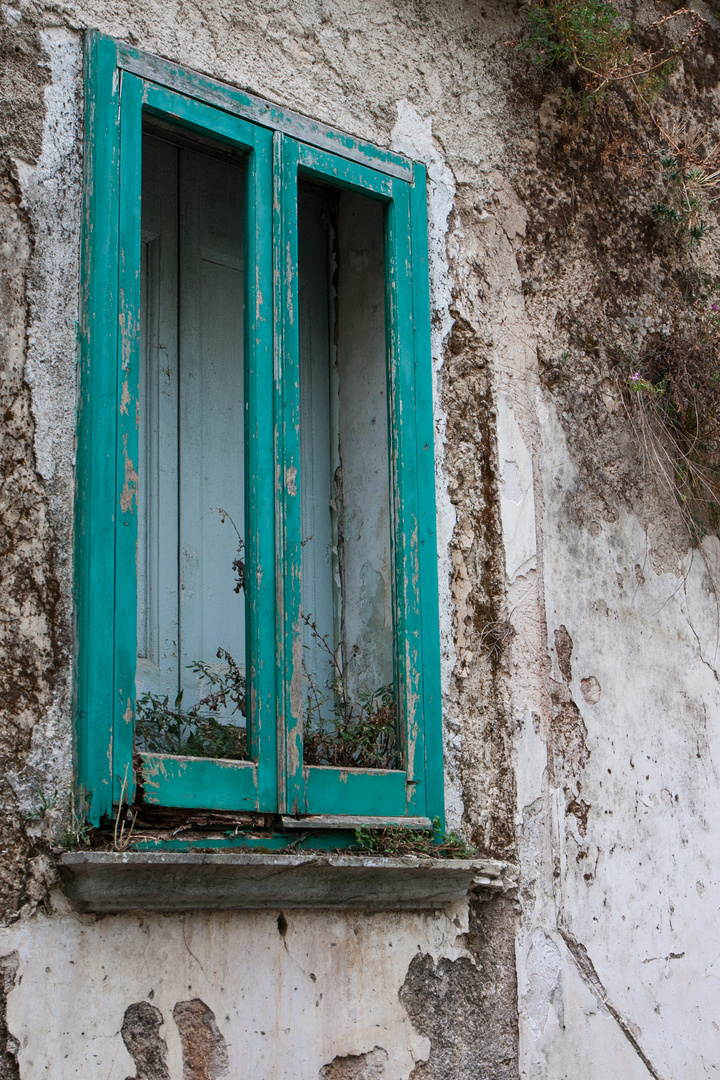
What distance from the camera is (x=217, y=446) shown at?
3.32 metres

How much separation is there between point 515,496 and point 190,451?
2.85 feet

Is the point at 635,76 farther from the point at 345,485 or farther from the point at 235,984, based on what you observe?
the point at 235,984

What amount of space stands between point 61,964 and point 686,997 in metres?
1.73

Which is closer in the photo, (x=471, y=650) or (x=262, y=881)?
(x=262, y=881)

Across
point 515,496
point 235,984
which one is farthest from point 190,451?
point 235,984

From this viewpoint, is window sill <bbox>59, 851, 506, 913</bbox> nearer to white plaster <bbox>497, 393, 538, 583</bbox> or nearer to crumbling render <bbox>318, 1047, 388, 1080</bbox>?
crumbling render <bbox>318, 1047, 388, 1080</bbox>

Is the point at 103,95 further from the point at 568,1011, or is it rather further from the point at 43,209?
the point at 568,1011

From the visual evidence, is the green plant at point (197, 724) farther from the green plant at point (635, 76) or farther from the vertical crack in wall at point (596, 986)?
the green plant at point (635, 76)

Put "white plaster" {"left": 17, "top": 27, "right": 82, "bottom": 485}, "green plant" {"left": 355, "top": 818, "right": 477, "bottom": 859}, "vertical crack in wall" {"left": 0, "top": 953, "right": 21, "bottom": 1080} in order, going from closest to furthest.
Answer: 1. "vertical crack in wall" {"left": 0, "top": 953, "right": 21, "bottom": 1080}
2. "white plaster" {"left": 17, "top": 27, "right": 82, "bottom": 485}
3. "green plant" {"left": 355, "top": 818, "right": 477, "bottom": 859}

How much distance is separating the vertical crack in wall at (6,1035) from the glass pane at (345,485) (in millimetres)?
894

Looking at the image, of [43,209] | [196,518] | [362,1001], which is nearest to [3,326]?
[43,209]

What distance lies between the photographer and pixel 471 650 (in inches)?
122

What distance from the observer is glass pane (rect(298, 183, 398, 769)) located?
305 centimetres

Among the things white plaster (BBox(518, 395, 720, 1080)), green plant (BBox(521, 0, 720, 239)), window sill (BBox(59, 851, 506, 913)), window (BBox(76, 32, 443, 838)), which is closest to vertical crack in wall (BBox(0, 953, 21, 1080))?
window sill (BBox(59, 851, 506, 913))
